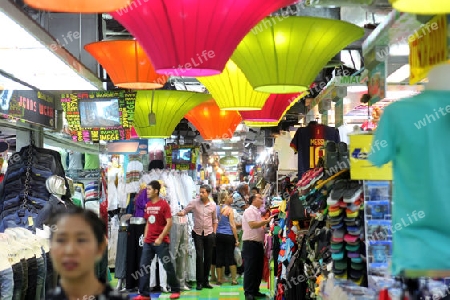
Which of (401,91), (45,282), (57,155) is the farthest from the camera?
(57,155)

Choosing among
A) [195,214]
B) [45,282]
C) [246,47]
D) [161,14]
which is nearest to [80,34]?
[195,214]

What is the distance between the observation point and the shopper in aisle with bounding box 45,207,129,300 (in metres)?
2.31

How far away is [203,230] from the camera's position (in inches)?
468

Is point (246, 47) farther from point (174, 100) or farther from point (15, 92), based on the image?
point (15, 92)

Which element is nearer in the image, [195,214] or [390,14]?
[390,14]

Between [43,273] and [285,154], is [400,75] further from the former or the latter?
[43,273]

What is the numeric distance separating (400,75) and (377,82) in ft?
4.37

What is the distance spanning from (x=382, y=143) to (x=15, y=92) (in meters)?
6.15

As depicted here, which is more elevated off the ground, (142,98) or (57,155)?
(142,98)

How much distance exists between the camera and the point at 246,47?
446cm

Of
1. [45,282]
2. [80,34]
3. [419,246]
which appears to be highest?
[80,34]

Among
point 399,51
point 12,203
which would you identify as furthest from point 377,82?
Answer: point 12,203

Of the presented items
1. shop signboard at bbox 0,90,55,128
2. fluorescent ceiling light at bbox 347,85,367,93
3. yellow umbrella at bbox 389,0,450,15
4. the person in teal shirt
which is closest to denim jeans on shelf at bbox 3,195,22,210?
shop signboard at bbox 0,90,55,128

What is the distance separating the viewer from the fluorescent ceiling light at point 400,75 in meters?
5.72
